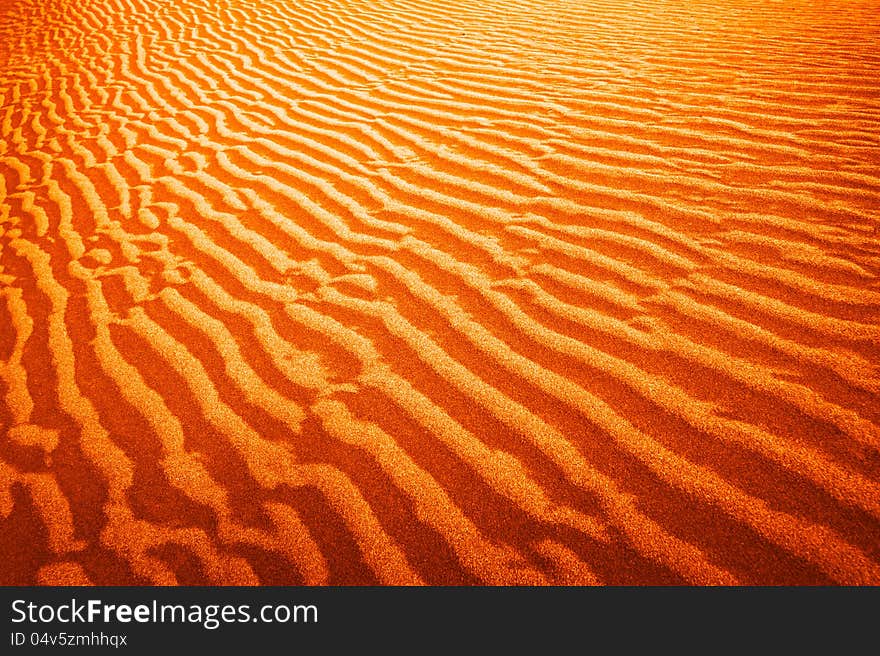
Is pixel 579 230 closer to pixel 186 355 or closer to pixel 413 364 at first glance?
pixel 413 364

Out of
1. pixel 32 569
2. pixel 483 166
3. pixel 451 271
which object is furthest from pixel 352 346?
pixel 483 166

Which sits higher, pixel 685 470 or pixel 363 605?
pixel 685 470

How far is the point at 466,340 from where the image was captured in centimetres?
193

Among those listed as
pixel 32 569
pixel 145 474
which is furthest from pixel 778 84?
pixel 32 569

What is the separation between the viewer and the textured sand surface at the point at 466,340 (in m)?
1.38

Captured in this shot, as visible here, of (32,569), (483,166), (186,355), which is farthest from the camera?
(483,166)

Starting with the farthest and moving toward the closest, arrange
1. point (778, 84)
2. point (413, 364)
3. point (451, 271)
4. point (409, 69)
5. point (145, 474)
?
point (409, 69) < point (778, 84) < point (451, 271) < point (413, 364) < point (145, 474)

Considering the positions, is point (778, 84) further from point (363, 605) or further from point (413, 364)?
point (363, 605)

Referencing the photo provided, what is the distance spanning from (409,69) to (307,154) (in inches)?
79.7

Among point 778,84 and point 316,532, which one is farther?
point 778,84

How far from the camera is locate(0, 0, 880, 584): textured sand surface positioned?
1.38 meters

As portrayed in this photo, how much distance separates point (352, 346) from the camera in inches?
78.5

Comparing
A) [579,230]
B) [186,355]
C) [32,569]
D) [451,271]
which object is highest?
[579,230]

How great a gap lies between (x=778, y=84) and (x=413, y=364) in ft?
11.7
